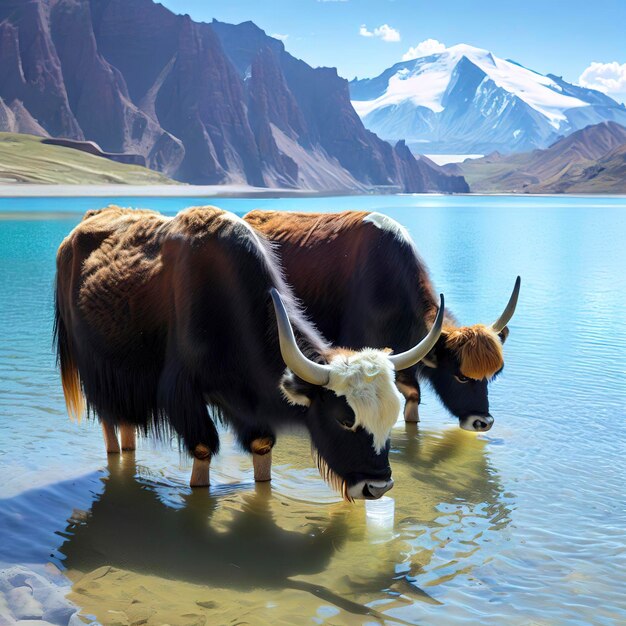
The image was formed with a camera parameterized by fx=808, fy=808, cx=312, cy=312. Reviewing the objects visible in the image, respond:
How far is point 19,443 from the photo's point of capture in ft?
23.6

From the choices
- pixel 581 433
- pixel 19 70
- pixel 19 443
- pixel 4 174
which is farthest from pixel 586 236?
pixel 19 70

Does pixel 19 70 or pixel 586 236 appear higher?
pixel 19 70

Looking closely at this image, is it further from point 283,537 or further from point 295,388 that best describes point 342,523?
point 295,388

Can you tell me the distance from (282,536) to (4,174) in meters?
122

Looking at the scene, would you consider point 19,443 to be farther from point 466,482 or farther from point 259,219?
point 466,482

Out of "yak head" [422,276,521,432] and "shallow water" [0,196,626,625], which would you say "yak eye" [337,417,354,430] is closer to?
"shallow water" [0,196,626,625]

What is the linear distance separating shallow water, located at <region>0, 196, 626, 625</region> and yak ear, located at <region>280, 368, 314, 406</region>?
102 cm

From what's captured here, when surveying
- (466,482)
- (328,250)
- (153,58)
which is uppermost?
(153,58)

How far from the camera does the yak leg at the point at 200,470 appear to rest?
19.7 feet

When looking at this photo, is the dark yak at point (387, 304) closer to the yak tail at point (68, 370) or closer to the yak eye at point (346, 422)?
the yak tail at point (68, 370)

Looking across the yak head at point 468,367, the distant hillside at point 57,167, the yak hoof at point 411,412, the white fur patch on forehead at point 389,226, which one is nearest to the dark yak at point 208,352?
the white fur patch on forehead at point 389,226

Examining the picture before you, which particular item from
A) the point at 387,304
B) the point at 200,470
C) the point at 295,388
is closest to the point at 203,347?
the point at 295,388

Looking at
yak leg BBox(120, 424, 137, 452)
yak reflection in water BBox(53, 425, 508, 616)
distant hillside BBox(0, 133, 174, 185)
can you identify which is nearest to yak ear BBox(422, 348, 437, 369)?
yak reflection in water BBox(53, 425, 508, 616)

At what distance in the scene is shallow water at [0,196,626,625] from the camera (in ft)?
14.8
